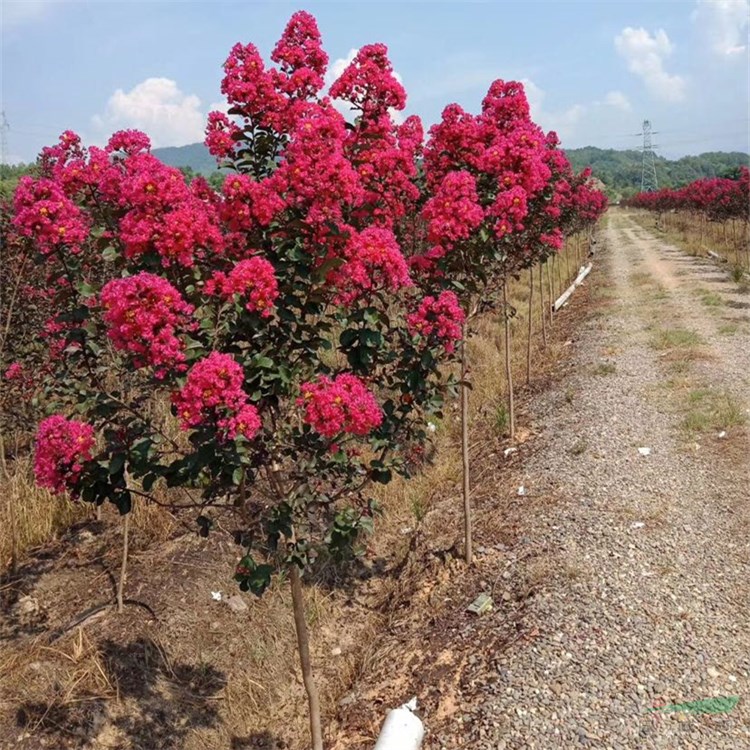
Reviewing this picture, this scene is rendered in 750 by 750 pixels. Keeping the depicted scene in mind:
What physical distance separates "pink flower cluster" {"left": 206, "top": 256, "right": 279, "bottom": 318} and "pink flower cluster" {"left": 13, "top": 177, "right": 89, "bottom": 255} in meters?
0.73

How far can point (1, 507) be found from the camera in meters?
4.60

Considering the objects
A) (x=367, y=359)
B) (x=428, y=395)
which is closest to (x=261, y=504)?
(x=428, y=395)

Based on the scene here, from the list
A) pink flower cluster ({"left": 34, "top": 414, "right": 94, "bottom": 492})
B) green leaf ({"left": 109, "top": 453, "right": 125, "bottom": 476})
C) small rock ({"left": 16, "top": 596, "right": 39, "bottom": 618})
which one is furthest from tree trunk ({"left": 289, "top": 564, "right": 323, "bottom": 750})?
small rock ({"left": 16, "top": 596, "right": 39, "bottom": 618})

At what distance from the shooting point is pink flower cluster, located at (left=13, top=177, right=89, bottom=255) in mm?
2246

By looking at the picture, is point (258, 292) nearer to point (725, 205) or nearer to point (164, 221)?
point (164, 221)

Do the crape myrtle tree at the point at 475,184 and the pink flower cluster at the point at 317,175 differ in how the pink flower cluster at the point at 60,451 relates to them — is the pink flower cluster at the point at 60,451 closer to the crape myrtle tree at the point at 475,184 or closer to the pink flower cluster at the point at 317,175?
the pink flower cluster at the point at 317,175

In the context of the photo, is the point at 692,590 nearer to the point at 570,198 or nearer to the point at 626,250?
the point at 570,198

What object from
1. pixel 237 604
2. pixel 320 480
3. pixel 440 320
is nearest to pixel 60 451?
pixel 320 480

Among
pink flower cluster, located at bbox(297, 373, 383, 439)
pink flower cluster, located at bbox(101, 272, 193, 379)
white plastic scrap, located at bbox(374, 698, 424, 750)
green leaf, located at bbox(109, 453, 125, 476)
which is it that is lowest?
white plastic scrap, located at bbox(374, 698, 424, 750)

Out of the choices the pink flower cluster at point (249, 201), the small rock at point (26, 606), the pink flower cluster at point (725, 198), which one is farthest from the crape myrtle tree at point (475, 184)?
→ the pink flower cluster at point (725, 198)

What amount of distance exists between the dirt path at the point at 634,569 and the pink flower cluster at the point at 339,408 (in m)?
1.95

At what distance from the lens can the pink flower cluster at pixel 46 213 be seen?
225cm

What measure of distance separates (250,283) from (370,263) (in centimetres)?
47

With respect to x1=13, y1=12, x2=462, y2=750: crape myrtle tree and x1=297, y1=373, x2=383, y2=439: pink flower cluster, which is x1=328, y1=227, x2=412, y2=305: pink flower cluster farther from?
x1=297, y1=373, x2=383, y2=439: pink flower cluster
